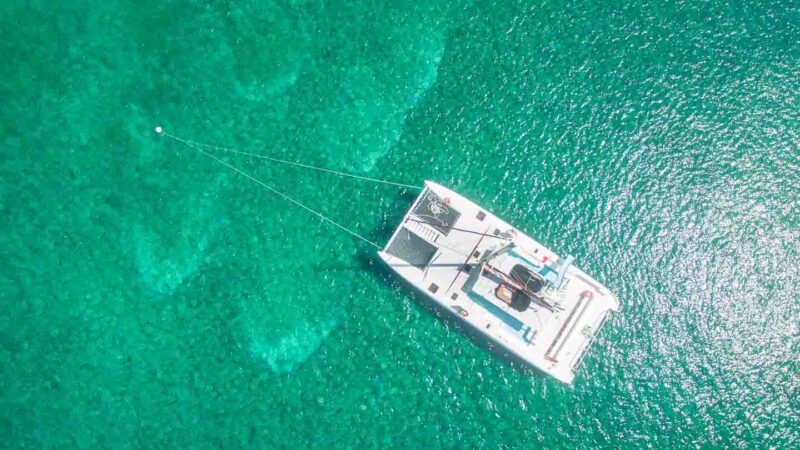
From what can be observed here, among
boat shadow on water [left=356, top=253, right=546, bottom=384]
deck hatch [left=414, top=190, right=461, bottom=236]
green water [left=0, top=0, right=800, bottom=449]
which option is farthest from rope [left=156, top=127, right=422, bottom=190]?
boat shadow on water [left=356, top=253, right=546, bottom=384]

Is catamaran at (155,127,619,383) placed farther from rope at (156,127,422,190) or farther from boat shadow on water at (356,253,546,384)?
rope at (156,127,422,190)

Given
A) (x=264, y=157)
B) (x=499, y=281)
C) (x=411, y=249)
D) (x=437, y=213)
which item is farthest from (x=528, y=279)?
(x=264, y=157)

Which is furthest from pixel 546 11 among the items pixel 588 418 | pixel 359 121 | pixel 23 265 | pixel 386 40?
pixel 23 265

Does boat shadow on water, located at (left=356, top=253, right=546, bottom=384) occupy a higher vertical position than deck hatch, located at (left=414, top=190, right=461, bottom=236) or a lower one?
lower

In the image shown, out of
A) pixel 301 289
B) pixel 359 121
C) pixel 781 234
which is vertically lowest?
pixel 301 289

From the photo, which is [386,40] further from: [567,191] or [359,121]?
[567,191]

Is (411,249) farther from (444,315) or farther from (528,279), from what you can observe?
(528,279)
